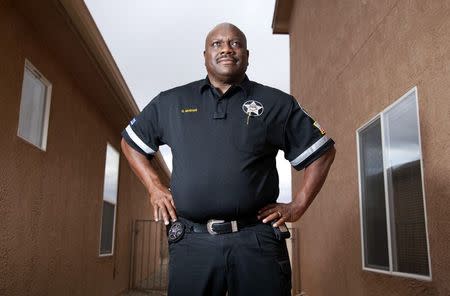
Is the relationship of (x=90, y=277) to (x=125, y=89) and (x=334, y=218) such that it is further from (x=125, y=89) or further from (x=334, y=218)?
(x=334, y=218)

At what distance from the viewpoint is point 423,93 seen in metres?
3.45

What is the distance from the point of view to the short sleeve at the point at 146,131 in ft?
8.15

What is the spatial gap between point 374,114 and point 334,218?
174 centimetres

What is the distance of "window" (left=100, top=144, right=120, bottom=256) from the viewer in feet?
26.3

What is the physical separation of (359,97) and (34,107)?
296 cm

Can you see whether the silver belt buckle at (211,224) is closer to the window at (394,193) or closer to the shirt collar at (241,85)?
the shirt collar at (241,85)

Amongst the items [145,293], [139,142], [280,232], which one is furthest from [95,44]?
[145,293]

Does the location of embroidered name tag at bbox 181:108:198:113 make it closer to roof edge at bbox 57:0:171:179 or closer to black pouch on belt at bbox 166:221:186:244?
black pouch on belt at bbox 166:221:186:244

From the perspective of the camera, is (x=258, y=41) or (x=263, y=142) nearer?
(x=263, y=142)

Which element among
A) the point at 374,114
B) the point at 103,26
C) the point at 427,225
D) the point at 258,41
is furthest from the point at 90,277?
the point at 258,41

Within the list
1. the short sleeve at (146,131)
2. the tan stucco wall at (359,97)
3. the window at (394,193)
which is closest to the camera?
the short sleeve at (146,131)

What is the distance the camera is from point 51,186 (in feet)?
17.1

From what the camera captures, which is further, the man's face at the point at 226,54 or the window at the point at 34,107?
the window at the point at 34,107

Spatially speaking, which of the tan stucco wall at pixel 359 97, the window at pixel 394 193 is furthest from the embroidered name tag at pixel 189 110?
the window at pixel 394 193
